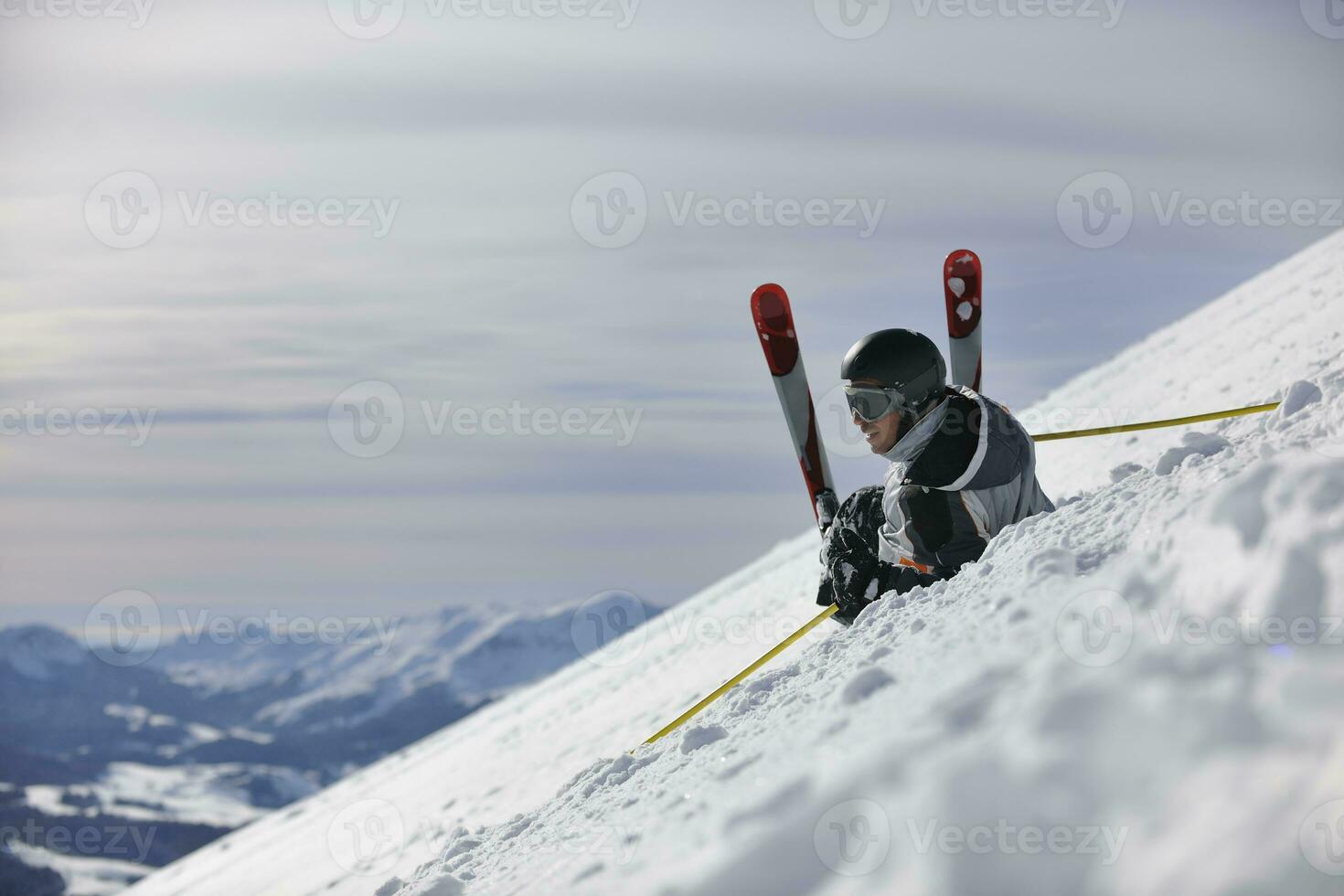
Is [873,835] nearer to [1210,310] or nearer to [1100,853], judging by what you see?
[1100,853]

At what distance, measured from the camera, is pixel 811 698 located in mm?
4172

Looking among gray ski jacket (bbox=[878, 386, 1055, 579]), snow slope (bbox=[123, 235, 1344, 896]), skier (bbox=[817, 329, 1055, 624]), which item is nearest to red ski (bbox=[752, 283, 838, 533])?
skier (bbox=[817, 329, 1055, 624])

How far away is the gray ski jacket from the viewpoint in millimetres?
5414


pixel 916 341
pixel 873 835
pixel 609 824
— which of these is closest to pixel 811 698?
pixel 609 824

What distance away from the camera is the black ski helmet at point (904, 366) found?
222 inches

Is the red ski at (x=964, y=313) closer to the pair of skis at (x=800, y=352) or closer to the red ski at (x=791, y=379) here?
the pair of skis at (x=800, y=352)

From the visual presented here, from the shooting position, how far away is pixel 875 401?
5.68 metres

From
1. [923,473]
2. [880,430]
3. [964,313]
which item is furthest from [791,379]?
[923,473]

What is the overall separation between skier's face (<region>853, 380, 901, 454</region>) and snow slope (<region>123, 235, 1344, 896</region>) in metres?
0.89

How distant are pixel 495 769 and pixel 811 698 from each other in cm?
1176

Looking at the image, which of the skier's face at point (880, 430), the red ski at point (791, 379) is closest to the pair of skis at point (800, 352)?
the red ski at point (791, 379)

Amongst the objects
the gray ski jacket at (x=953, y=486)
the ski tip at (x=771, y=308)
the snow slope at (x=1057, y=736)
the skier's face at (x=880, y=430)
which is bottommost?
the snow slope at (x=1057, y=736)

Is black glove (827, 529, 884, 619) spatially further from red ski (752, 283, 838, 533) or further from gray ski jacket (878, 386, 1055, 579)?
red ski (752, 283, 838, 533)

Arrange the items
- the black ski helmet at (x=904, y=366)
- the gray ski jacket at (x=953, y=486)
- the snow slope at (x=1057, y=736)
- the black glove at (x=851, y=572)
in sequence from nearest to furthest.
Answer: the snow slope at (x=1057, y=736)
the gray ski jacket at (x=953, y=486)
the black ski helmet at (x=904, y=366)
the black glove at (x=851, y=572)
